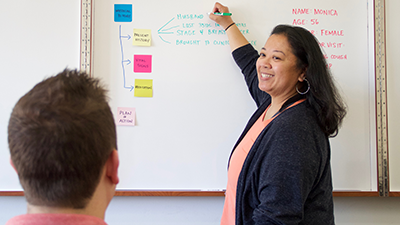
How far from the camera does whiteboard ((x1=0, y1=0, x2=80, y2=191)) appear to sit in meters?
1.32

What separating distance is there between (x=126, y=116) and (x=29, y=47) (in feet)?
2.08

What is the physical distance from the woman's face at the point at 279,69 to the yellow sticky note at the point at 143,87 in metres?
0.60

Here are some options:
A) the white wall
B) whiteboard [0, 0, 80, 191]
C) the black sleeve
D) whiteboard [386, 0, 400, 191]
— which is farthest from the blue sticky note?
whiteboard [386, 0, 400, 191]

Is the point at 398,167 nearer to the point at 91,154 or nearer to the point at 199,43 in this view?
the point at 199,43

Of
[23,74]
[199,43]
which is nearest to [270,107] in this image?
[199,43]

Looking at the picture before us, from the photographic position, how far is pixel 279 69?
100cm

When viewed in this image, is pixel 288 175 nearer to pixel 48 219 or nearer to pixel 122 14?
pixel 48 219

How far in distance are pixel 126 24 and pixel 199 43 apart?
406mm

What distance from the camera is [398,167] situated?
1379 mm

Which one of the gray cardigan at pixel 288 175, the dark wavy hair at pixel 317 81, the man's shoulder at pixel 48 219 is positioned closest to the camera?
the man's shoulder at pixel 48 219

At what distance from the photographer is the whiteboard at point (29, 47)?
1321 mm

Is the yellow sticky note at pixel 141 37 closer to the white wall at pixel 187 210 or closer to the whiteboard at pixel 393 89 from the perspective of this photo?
the white wall at pixel 187 210

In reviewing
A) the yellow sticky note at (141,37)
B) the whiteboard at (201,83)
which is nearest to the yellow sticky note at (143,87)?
the whiteboard at (201,83)

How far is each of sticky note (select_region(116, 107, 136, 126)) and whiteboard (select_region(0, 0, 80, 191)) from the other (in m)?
0.35
